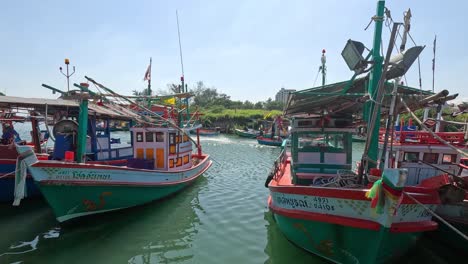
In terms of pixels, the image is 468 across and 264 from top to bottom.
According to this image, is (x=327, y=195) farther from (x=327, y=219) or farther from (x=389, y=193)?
(x=389, y=193)

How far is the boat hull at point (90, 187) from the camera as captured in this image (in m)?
6.95

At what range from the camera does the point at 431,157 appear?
7.46 meters

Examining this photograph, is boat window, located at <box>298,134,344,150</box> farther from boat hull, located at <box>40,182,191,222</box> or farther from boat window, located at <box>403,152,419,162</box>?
boat hull, located at <box>40,182,191,222</box>

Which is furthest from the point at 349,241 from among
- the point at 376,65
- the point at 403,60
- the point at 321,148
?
the point at 376,65

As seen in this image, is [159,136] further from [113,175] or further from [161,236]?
[161,236]

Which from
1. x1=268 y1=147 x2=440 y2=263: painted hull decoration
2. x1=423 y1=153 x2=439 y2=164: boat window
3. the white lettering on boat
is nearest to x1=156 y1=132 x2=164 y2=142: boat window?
the white lettering on boat

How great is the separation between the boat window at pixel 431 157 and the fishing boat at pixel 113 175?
27.8 feet

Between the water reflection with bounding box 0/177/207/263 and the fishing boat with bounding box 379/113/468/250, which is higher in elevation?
the fishing boat with bounding box 379/113/468/250

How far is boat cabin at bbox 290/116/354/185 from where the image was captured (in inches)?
297

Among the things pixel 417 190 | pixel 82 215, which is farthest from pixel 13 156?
pixel 417 190

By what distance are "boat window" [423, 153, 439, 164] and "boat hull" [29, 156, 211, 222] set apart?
8534mm

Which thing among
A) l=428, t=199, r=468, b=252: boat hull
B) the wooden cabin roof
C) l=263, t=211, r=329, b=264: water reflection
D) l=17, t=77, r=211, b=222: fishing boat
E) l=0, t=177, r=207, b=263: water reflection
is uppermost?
the wooden cabin roof

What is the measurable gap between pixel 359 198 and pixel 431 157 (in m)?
4.58

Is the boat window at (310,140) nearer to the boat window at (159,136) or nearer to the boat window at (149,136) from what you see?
the boat window at (159,136)
